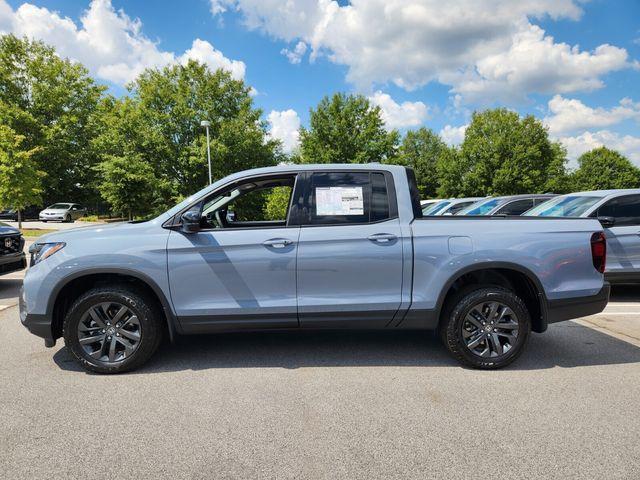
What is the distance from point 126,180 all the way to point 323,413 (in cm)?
3171

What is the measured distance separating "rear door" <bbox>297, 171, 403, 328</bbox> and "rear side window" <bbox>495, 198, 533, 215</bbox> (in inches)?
333

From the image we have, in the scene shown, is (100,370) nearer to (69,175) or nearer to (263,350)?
(263,350)

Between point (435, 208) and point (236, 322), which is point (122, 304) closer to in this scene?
point (236, 322)

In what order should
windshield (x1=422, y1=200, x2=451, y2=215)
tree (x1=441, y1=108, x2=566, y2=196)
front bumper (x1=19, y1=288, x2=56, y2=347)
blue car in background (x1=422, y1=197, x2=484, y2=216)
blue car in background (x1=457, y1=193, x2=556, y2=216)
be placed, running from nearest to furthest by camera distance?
front bumper (x1=19, y1=288, x2=56, y2=347) < blue car in background (x1=457, y1=193, x2=556, y2=216) < blue car in background (x1=422, y1=197, x2=484, y2=216) < windshield (x1=422, y1=200, x2=451, y2=215) < tree (x1=441, y1=108, x2=566, y2=196)

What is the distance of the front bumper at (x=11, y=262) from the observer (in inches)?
270

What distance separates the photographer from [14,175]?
19.5 m

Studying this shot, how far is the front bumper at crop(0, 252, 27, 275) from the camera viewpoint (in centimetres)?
687

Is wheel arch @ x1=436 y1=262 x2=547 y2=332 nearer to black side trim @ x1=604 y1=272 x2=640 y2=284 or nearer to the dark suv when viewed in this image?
black side trim @ x1=604 y1=272 x2=640 y2=284

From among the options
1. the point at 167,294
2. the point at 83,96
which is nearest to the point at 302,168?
the point at 167,294

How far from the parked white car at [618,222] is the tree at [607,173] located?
6034 cm

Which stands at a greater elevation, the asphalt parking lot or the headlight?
the headlight

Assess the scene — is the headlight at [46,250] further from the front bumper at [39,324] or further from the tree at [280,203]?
the tree at [280,203]

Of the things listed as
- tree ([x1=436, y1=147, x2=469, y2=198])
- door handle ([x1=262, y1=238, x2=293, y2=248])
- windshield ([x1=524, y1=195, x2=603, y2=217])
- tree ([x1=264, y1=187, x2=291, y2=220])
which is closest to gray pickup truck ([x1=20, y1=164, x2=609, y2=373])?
door handle ([x1=262, y1=238, x2=293, y2=248])

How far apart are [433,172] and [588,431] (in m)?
68.8
